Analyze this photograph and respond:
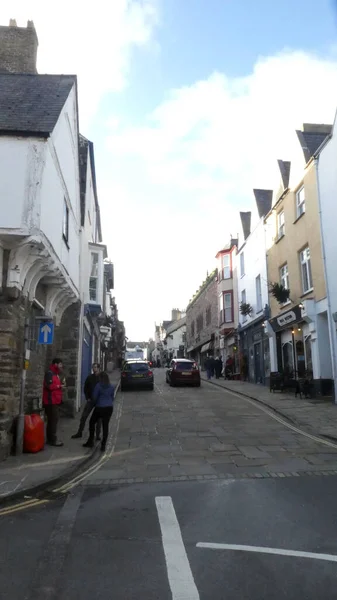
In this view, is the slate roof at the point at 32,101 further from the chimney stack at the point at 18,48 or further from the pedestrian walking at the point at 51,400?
the pedestrian walking at the point at 51,400

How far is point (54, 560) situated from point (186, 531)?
1.38 meters

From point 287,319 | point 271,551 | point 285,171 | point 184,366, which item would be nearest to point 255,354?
point 184,366

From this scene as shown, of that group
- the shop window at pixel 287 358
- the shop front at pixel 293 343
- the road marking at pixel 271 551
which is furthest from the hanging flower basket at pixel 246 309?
the road marking at pixel 271 551

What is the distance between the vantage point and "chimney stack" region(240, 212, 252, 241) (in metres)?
29.0

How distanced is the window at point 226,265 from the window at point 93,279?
1688 cm

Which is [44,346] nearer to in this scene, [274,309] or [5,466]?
[5,466]

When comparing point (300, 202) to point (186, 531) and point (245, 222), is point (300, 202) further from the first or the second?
point (186, 531)

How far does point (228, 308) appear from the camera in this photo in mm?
33062

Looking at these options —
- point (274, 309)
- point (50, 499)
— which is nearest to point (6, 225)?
point (50, 499)

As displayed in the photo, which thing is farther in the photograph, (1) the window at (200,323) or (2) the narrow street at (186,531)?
(1) the window at (200,323)

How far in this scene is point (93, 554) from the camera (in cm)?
415

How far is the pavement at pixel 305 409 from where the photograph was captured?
11.5 meters

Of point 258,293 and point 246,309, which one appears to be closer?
point 258,293

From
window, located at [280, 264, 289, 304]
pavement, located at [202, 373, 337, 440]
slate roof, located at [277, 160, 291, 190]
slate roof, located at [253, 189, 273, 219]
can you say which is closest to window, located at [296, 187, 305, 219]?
slate roof, located at [277, 160, 291, 190]
